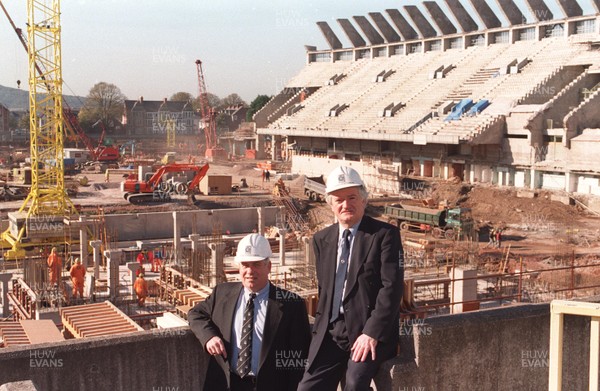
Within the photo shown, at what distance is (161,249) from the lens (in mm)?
29891

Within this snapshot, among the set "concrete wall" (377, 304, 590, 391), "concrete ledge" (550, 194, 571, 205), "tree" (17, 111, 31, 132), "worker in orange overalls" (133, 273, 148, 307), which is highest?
"tree" (17, 111, 31, 132)

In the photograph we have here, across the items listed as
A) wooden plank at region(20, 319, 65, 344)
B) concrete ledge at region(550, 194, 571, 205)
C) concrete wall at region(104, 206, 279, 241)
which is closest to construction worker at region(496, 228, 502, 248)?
concrete ledge at region(550, 194, 571, 205)

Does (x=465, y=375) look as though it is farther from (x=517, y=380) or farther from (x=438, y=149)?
(x=438, y=149)

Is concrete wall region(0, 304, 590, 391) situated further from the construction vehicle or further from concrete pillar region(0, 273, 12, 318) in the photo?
the construction vehicle

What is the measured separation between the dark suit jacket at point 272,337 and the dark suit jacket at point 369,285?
0.47 feet

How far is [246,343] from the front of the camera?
5562 mm

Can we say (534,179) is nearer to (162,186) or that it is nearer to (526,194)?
(526,194)

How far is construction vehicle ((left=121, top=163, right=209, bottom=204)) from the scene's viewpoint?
1678 inches

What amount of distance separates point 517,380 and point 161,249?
24221mm

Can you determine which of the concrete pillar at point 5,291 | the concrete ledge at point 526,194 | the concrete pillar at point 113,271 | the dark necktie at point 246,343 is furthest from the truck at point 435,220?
the dark necktie at point 246,343

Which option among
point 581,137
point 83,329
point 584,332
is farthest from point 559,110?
point 584,332

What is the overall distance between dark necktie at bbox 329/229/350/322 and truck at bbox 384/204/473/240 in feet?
→ 84.7

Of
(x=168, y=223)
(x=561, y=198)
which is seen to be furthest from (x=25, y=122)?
(x=561, y=198)

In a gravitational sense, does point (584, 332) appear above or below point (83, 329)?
above
